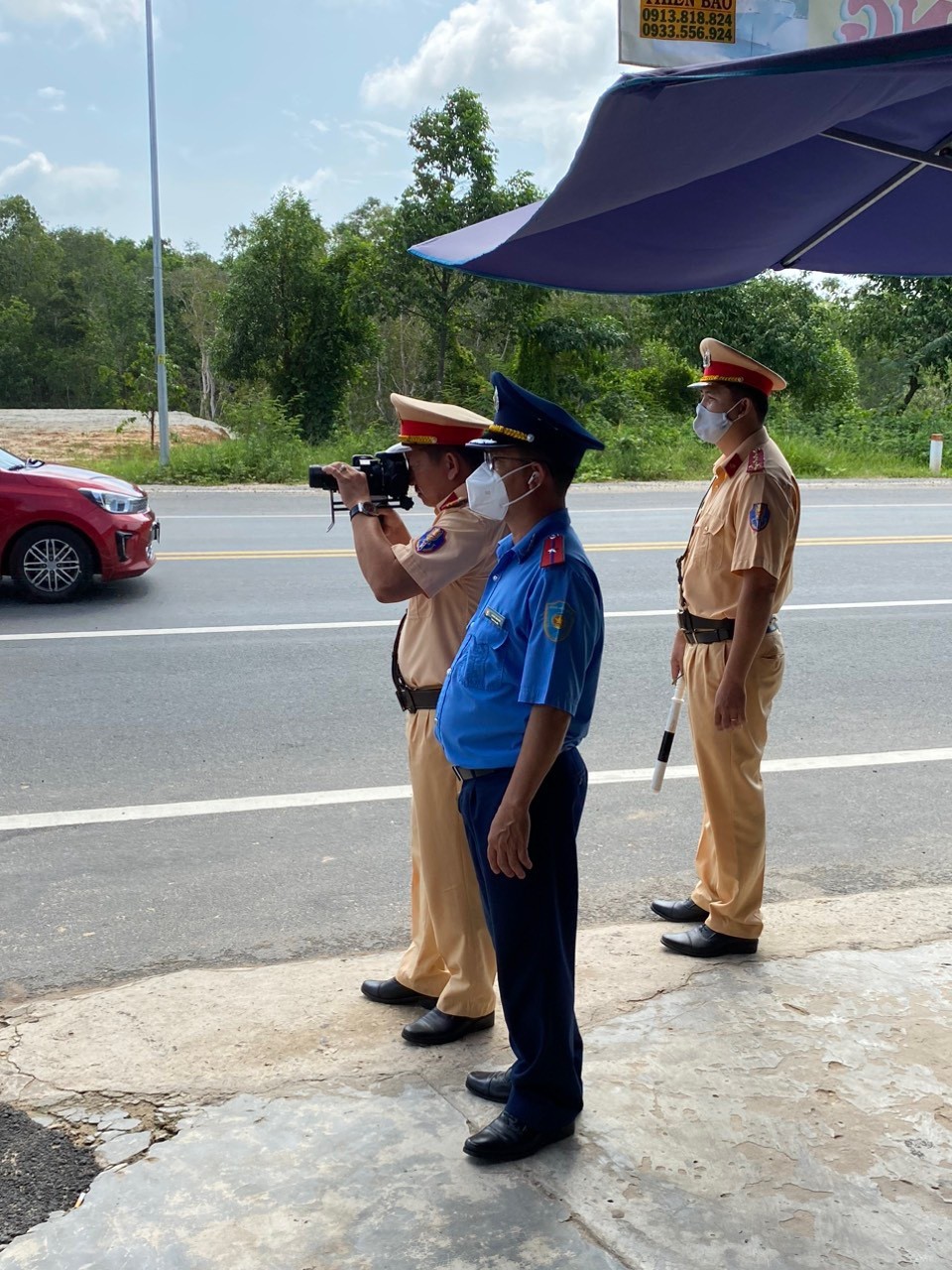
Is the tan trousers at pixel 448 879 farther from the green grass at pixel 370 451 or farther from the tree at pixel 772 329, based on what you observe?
the tree at pixel 772 329

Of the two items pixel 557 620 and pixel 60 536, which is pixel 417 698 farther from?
pixel 60 536

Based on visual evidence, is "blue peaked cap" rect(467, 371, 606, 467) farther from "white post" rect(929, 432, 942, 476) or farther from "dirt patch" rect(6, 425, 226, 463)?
A: "white post" rect(929, 432, 942, 476)

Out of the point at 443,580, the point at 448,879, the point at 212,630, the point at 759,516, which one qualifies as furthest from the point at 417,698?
the point at 212,630

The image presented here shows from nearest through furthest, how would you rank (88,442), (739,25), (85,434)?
(739,25), (88,442), (85,434)

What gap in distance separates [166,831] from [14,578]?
565 centimetres

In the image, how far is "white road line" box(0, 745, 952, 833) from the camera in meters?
5.42

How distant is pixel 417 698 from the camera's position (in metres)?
3.55

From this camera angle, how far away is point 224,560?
1202 cm

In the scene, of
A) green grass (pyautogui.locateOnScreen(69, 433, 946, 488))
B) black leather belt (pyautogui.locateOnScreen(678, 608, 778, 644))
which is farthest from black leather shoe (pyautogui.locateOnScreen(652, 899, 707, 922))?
green grass (pyautogui.locateOnScreen(69, 433, 946, 488))

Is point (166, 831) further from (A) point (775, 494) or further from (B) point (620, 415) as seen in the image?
(B) point (620, 415)

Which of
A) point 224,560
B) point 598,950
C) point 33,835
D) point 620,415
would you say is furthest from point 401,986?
point 620,415

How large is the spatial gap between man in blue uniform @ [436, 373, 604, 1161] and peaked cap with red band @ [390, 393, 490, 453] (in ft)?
1.31

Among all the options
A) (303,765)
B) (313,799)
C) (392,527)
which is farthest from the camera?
(303,765)

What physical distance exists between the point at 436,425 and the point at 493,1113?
185 centimetres
